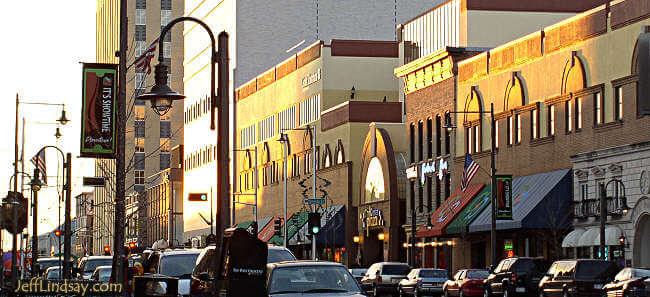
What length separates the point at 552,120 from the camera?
209 ft

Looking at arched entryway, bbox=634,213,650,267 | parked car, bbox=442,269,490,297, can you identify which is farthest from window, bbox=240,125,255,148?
arched entryway, bbox=634,213,650,267

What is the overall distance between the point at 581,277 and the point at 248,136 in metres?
81.3

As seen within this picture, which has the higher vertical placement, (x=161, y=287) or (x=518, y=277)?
(x=161, y=287)

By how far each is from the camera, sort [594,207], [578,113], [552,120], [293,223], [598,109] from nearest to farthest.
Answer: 1. [594,207]
2. [598,109]
3. [578,113]
4. [552,120]
5. [293,223]

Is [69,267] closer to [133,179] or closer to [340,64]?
[340,64]

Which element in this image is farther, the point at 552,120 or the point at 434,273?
the point at 552,120

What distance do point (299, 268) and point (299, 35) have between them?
3855 inches

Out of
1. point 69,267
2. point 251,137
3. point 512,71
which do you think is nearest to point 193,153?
point 251,137

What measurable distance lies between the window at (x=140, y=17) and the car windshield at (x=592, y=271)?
5569 inches

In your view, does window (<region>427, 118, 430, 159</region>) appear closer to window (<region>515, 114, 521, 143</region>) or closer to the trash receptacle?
window (<region>515, 114, 521, 143</region>)

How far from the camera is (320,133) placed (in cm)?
9938

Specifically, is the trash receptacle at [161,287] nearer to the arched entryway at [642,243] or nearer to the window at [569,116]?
the arched entryway at [642,243]

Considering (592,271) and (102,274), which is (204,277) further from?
(592,271)

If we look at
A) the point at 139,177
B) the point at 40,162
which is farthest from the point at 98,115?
the point at 139,177
